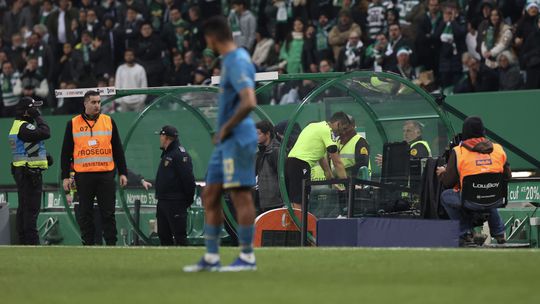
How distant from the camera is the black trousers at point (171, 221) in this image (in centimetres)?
1828

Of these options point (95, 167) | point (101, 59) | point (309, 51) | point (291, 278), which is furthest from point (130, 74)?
point (291, 278)

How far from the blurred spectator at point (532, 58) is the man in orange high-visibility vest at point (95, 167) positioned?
7.39m

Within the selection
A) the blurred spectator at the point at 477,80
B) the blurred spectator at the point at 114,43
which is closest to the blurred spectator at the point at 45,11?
the blurred spectator at the point at 114,43

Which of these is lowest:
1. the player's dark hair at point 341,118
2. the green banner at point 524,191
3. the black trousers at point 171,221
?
the black trousers at point 171,221

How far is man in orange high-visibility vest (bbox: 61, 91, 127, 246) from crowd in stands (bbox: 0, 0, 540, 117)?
→ 5.77 metres

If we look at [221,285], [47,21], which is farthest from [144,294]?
[47,21]

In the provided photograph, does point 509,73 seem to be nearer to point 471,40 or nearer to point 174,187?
point 471,40

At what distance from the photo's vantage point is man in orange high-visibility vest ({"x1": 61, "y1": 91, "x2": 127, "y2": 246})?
55.2 feet

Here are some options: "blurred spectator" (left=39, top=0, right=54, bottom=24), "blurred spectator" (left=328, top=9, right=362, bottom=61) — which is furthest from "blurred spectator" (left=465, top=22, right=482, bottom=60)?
"blurred spectator" (left=39, top=0, right=54, bottom=24)

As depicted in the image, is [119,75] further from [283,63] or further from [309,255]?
[309,255]

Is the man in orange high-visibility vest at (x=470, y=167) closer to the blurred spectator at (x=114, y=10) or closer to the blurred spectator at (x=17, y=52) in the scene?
the blurred spectator at (x=114, y=10)

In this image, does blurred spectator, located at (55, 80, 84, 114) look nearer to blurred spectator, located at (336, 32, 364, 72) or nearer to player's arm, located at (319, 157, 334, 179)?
blurred spectator, located at (336, 32, 364, 72)

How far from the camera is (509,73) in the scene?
66.4 feet

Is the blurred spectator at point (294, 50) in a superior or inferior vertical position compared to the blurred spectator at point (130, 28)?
inferior
